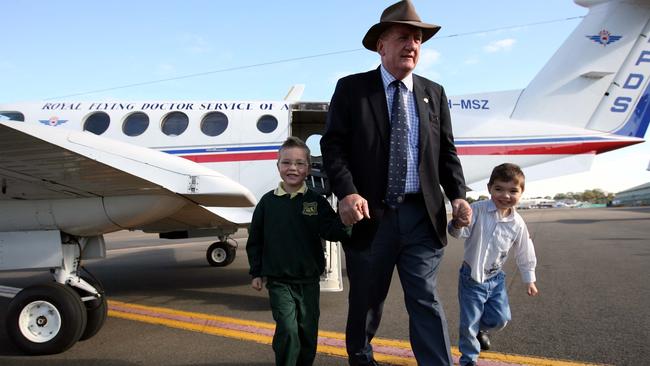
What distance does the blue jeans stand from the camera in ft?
8.75

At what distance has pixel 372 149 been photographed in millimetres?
2229

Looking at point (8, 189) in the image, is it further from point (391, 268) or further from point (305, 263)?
point (391, 268)

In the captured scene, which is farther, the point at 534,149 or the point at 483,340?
the point at 534,149

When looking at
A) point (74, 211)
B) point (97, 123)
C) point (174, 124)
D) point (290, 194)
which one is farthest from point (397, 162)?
point (97, 123)

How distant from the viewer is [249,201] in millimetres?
4000

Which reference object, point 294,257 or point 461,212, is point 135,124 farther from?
point 461,212

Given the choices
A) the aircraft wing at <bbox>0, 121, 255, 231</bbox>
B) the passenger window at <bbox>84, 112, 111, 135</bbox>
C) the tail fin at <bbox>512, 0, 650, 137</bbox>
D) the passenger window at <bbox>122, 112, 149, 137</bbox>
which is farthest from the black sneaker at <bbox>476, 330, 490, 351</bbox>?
the passenger window at <bbox>84, 112, 111, 135</bbox>

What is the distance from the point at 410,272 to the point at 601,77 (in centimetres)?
746

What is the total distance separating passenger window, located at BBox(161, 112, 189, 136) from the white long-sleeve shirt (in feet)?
16.0

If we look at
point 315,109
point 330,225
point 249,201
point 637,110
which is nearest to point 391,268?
point 330,225

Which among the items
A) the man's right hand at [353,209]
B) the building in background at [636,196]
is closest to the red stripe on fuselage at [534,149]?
the man's right hand at [353,209]

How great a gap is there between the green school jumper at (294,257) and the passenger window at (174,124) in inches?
172

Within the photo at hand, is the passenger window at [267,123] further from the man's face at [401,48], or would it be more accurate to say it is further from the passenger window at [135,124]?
the man's face at [401,48]

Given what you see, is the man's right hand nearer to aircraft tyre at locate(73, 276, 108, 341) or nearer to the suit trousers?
the suit trousers
